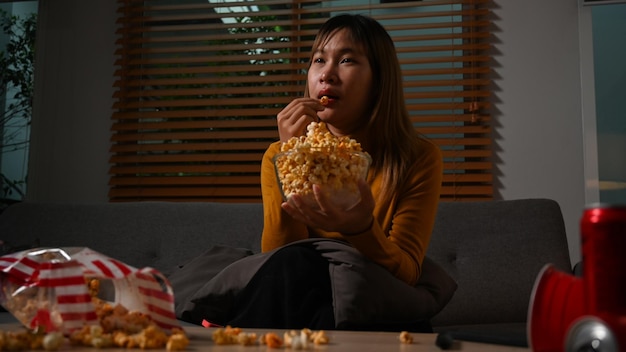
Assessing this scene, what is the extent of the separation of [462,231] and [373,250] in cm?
95

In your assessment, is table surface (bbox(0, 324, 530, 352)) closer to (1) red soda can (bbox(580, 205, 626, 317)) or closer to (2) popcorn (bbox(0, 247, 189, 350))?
(2) popcorn (bbox(0, 247, 189, 350))

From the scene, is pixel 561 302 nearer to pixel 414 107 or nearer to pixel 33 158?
pixel 414 107

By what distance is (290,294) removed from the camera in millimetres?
1112

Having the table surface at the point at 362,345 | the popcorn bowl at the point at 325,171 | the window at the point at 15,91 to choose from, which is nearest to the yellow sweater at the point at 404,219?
the popcorn bowl at the point at 325,171

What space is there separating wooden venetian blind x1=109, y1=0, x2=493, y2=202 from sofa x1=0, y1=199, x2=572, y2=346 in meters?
0.77

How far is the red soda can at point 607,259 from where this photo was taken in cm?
44

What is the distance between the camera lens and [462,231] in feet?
6.78

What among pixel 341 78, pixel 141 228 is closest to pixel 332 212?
pixel 341 78

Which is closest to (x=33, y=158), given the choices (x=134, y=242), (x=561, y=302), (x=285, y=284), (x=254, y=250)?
(x=134, y=242)

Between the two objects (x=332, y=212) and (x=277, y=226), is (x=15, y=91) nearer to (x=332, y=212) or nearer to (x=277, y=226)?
(x=277, y=226)

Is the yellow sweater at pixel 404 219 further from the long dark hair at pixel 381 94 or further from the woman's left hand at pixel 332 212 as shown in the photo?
the woman's left hand at pixel 332 212

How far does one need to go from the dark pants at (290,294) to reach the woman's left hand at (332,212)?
4.3 inches

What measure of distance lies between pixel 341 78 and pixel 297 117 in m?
0.16

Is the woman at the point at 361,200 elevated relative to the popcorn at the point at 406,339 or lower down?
elevated
